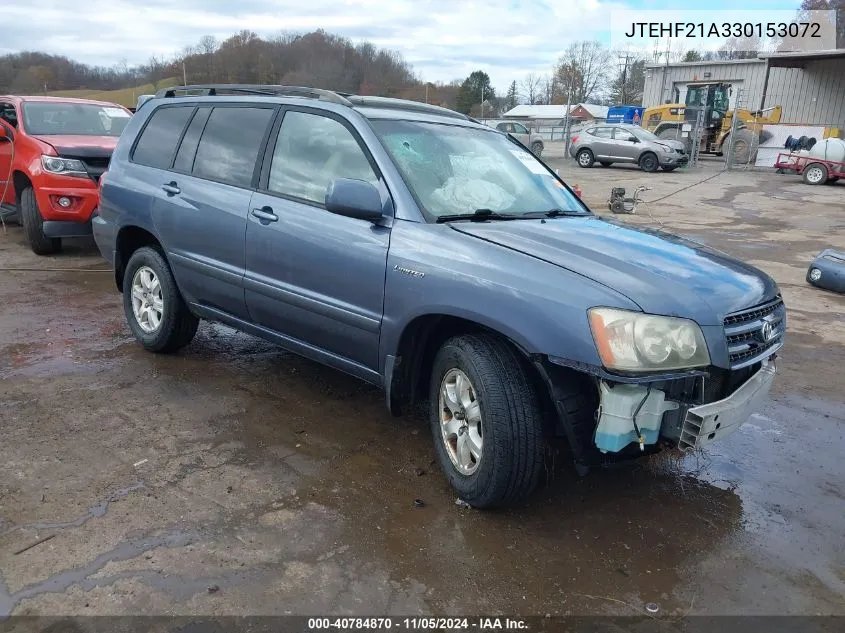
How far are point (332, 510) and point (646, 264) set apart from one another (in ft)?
5.82

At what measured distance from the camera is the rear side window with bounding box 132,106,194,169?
4.73 m

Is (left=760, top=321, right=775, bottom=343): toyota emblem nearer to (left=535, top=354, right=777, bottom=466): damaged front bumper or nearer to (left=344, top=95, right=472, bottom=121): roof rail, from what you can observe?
(left=535, top=354, right=777, bottom=466): damaged front bumper

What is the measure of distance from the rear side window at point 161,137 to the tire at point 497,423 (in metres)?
2.76

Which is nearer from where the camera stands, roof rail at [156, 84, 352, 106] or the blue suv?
the blue suv

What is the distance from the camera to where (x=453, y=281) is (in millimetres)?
3014

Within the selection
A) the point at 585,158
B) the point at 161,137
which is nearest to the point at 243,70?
the point at 585,158

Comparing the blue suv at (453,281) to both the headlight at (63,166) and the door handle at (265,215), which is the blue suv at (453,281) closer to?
the door handle at (265,215)

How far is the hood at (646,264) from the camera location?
275 centimetres

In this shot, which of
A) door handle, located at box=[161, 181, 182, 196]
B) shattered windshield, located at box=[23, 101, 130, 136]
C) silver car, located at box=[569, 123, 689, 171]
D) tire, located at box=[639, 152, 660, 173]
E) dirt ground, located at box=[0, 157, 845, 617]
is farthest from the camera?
tire, located at box=[639, 152, 660, 173]

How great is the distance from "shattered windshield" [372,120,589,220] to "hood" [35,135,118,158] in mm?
5589

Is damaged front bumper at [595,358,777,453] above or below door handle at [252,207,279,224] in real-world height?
below

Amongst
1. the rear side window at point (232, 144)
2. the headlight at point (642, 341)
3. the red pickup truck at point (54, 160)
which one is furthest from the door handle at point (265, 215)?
the red pickup truck at point (54, 160)

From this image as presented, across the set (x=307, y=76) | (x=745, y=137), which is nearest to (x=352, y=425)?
(x=745, y=137)

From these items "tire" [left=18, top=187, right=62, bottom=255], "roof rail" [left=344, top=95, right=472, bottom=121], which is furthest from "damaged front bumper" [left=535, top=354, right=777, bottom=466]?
"tire" [left=18, top=187, right=62, bottom=255]
